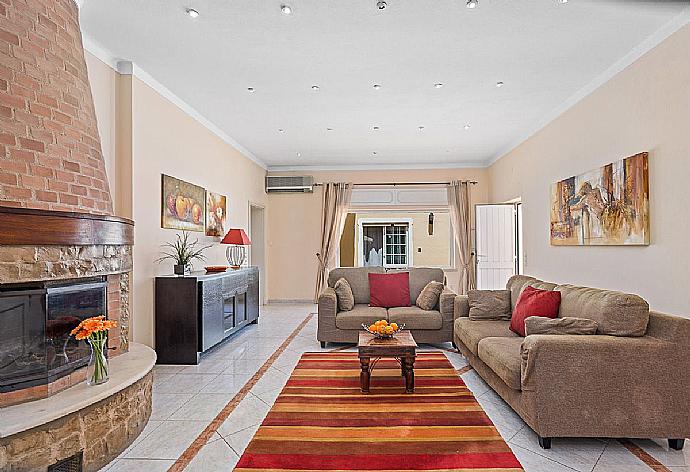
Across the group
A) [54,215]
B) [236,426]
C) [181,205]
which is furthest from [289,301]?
[54,215]

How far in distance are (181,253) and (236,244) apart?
1.38 m

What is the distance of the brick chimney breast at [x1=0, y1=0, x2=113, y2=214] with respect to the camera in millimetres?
2648

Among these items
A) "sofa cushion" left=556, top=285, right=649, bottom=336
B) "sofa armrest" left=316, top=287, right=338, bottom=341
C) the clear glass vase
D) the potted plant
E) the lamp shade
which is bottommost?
"sofa armrest" left=316, top=287, right=338, bottom=341

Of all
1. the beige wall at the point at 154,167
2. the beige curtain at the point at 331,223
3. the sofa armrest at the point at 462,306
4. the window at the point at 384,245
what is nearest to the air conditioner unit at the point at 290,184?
the beige curtain at the point at 331,223

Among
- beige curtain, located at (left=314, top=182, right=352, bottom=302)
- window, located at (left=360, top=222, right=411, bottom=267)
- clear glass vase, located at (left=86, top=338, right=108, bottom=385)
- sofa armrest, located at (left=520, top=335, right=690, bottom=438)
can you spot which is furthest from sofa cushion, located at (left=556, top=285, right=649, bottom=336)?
window, located at (left=360, top=222, right=411, bottom=267)

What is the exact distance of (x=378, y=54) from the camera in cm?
436

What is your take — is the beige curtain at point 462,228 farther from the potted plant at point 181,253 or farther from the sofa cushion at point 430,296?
the potted plant at point 181,253

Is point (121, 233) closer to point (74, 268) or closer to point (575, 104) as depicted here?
point (74, 268)

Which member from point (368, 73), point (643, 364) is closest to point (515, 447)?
point (643, 364)

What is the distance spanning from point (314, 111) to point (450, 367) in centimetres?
347

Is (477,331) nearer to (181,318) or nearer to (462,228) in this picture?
(181,318)

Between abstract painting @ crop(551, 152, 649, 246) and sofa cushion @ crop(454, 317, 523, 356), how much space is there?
4.26 feet

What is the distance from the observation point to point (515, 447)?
2.96m

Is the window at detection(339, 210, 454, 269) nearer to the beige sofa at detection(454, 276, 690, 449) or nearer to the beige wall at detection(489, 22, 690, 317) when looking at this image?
the beige wall at detection(489, 22, 690, 317)
